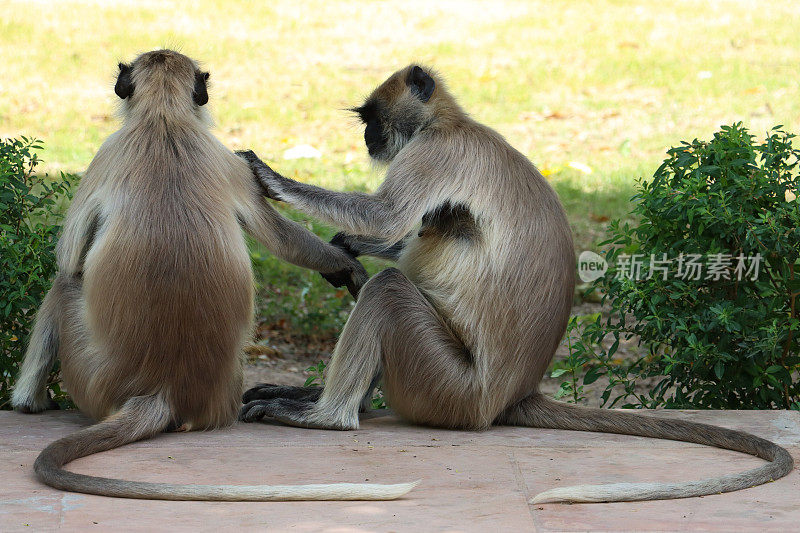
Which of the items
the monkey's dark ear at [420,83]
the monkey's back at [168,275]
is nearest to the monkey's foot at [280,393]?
the monkey's back at [168,275]

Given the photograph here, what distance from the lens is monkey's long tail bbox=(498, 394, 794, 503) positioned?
3.08 metres

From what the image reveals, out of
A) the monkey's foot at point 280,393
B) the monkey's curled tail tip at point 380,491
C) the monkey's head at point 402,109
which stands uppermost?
the monkey's head at point 402,109

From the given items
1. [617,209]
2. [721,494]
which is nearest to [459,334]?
[721,494]

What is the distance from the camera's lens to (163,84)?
12.5 feet

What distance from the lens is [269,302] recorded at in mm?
6836

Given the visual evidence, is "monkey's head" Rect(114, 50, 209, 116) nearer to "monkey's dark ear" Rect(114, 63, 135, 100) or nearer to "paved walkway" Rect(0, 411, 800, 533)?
"monkey's dark ear" Rect(114, 63, 135, 100)

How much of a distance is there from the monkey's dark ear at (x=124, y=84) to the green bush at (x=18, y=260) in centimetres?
62

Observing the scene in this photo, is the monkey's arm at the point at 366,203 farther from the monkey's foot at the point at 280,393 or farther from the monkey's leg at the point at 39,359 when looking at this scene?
the monkey's leg at the point at 39,359

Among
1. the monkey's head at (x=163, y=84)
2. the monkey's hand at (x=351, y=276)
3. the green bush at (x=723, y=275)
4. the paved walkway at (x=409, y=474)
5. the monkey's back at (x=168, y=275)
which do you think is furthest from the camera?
the monkey's hand at (x=351, y=276)

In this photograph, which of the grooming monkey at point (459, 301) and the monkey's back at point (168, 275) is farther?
the grooming monkey at point (459, 301)

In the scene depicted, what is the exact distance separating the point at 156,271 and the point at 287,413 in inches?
31.5

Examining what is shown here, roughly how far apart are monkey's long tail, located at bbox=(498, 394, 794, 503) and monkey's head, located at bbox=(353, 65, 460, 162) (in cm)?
119

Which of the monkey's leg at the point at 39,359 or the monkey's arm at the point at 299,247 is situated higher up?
the monkey's arm at the point at 299,247

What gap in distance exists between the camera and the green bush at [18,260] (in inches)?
170
